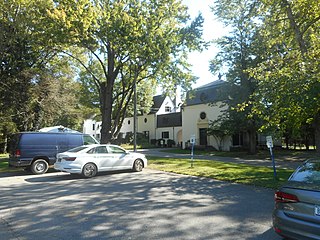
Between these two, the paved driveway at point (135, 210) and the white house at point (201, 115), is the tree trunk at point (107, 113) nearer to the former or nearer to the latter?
the paved driveway at point (135, 210)

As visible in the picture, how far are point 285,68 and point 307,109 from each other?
194cm

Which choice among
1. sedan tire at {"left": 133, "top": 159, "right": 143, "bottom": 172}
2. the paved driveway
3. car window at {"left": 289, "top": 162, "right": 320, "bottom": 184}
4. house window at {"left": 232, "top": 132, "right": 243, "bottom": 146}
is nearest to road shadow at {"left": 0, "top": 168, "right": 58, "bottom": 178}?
the paved driveway

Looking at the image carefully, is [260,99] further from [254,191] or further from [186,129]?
[186,129]

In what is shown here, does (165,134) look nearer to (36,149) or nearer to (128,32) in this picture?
(128,32)

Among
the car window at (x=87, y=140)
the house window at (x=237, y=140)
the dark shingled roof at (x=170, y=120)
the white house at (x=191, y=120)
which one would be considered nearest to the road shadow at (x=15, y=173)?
the car window at (x=87, y=140)

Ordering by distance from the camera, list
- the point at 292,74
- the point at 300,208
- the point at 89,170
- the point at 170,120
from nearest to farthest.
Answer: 1. the point at 300,208
2. the point at 292,74
3. the point at 89,170
4. the point at 170,120

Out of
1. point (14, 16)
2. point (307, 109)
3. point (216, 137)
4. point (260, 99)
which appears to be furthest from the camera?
point (216, 137)

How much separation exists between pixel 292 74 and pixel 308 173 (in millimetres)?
6740

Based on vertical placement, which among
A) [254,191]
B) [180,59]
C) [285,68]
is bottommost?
[254,191]

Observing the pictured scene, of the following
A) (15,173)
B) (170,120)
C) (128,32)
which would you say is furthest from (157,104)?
(15,173)

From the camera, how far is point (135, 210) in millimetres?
6984

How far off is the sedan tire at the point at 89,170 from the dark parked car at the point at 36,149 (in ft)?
9.88

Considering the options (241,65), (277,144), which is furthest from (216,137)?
(241,65)

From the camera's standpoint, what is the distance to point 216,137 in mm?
33594
